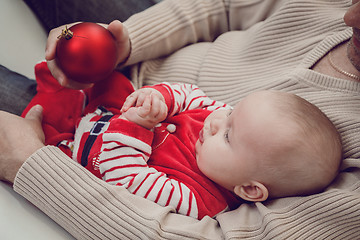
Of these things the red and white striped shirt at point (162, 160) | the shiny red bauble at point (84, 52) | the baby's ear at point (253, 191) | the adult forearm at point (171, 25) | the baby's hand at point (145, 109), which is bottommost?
the baby's ear at point (253, 191)

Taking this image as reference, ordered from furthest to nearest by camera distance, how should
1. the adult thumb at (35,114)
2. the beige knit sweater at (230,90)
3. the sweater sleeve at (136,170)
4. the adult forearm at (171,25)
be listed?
the adult forearm at (171,25), the adult thumb at (35,114), the sweater sleeve at (136,170), the beige knit sweater at (230,90)

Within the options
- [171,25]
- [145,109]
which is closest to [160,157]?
[145,109]

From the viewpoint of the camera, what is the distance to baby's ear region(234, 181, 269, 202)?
668 millimetres

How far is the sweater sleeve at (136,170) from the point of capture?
69cm

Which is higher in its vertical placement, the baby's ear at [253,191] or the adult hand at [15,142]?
the adult hand at [15,142]

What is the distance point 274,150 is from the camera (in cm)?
63

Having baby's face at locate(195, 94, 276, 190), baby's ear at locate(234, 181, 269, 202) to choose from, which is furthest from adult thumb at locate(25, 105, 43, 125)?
baby's ear at locate(234, 181, 269, 202)

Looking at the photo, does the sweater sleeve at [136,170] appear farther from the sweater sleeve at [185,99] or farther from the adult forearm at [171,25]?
the adult forearm at [171,25]

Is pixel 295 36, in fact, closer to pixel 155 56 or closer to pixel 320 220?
pixel 155 56

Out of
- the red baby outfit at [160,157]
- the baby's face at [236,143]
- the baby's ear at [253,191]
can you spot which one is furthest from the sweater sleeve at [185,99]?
the baby's ear at [253,191]

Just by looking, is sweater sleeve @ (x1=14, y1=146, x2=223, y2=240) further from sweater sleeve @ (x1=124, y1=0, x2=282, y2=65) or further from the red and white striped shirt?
sweater sleeve @ (x1=124, y1=0, x2=282, y2=65)

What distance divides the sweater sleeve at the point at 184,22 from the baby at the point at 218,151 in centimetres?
24

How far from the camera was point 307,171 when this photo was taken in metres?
0.63

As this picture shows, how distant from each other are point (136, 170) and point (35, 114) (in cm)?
36
